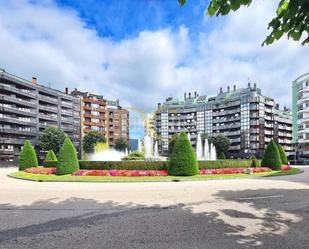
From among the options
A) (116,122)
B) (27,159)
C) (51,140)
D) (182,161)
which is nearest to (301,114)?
(182,161)

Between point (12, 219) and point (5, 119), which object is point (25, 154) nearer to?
point (12, 219)

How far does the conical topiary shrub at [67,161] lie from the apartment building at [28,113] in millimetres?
46358

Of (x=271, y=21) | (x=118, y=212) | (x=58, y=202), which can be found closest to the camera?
(x=271, y=21)

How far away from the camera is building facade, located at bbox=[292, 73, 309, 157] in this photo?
6925 cm

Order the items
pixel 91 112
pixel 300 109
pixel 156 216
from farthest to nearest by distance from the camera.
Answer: pixel 91 112, pixel 300 109, pixel 156 216

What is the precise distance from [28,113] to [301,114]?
249 ft

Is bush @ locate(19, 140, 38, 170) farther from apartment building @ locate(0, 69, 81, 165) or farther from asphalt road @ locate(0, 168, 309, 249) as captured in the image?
apartment building @ locate(0, 69, 81, 165)

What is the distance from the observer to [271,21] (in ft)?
17.0

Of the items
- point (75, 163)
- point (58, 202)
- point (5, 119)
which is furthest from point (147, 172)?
point (5, 119)

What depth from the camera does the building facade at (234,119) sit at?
101688 mm

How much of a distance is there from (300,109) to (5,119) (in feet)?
253

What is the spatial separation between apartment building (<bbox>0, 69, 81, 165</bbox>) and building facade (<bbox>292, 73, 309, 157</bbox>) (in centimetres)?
7164

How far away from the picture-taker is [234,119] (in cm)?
10844

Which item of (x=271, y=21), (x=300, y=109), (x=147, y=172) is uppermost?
(x=300, y=109)
